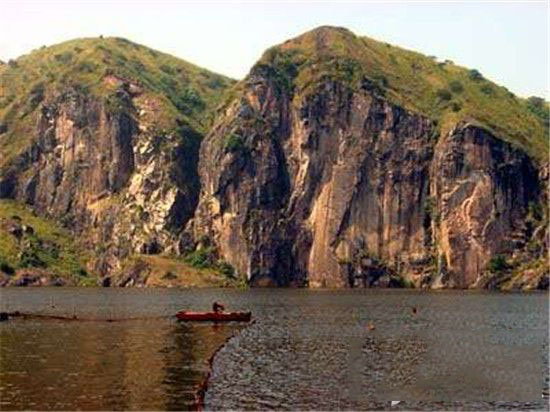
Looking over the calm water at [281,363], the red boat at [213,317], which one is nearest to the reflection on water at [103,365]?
the calm water at [281,363]

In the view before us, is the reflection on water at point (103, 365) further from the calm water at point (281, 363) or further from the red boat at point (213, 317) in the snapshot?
the red boat at point (213, 317)

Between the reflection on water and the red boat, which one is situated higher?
the reflection on water

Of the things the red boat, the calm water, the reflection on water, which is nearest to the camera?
the reflection on water

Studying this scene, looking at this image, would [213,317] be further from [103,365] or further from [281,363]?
[103,365]

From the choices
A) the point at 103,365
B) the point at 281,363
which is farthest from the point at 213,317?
the point at 103,365

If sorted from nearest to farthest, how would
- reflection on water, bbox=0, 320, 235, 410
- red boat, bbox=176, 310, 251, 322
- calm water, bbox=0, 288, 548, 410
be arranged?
reflection on water, bbox=0, 320, 235, 410 < calm water, bbox=0, 288, 548, 410 < red boat, bbox=176, 310, 251, 322

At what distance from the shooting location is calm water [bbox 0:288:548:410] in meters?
66.9

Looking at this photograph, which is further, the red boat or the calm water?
the red boat

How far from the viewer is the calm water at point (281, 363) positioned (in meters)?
66.9

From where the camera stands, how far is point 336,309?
179 metres

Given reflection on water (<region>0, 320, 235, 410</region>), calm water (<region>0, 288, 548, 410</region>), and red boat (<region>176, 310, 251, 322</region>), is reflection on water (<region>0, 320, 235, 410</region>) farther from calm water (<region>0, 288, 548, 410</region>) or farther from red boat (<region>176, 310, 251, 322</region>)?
red boat (<region>176, 310, 251, 322</region>)

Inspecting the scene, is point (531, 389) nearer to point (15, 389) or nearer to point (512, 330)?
point (15, 389)

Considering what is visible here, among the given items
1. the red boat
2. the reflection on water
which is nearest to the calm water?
the reflection on water

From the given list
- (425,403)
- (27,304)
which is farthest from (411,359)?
(27,304)
